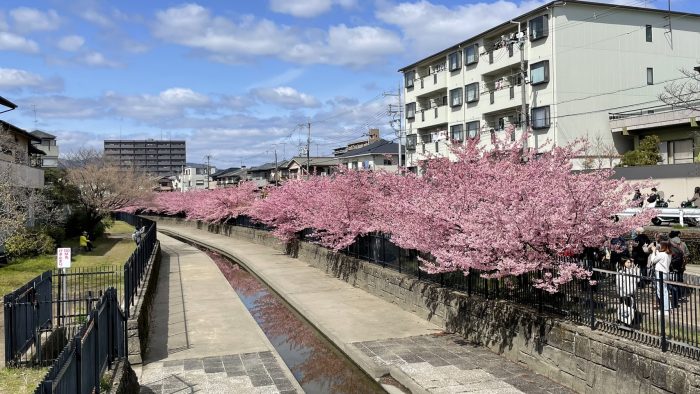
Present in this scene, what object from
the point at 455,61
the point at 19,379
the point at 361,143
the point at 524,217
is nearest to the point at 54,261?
the point at 19,379

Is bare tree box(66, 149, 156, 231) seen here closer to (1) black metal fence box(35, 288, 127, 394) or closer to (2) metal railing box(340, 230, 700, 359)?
(1) black metal fence box(35, 288, 127, 394)

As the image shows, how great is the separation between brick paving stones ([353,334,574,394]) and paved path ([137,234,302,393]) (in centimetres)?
215

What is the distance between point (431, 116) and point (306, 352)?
4137 centimetres

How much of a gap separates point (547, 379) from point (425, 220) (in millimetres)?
4596

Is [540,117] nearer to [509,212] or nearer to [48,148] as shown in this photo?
[509,212]

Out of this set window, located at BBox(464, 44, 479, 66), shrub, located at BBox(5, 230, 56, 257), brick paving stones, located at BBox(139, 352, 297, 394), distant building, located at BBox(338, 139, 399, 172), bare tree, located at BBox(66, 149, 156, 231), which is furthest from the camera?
distant building, located at BBox(338, 139, 399, 172)

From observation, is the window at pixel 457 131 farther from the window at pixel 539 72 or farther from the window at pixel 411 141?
the window at pixel 539 72

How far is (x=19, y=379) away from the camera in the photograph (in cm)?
873

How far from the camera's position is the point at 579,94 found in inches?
1465

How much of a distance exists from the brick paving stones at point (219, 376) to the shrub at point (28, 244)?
1309cm

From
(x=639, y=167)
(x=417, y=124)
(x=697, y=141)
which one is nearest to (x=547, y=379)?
(x=639, y=167)

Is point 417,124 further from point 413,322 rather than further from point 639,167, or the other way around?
point 413,322

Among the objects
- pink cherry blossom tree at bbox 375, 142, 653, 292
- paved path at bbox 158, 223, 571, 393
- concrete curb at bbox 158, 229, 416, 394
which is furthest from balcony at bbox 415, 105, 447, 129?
pink cherry blossom tree at bbox 375, 142, 653, 292

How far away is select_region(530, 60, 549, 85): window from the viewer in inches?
1474
